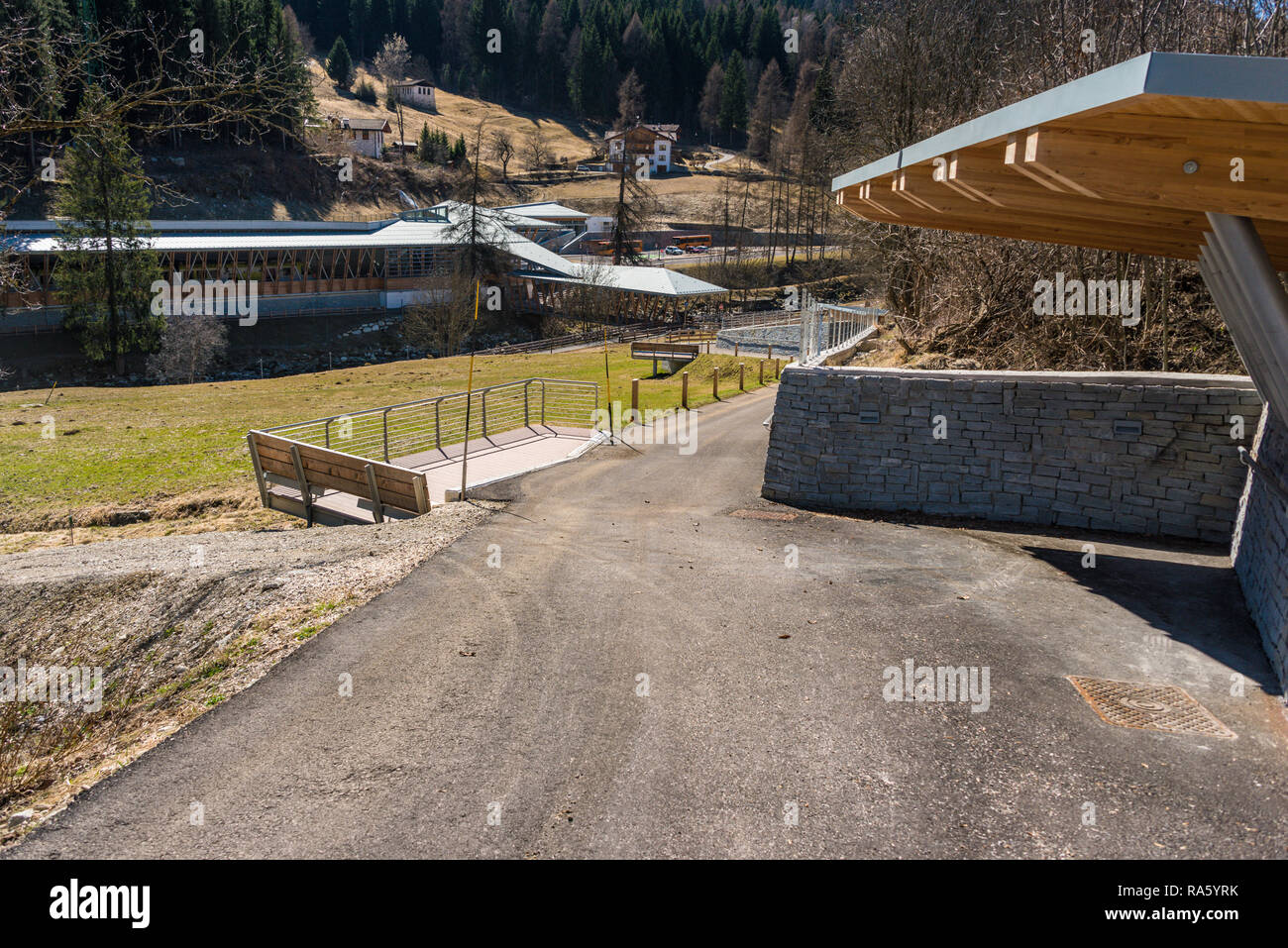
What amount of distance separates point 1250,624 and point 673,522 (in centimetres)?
666

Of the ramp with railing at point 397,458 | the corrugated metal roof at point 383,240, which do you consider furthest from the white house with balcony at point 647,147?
the ramp with railing at point 397,458

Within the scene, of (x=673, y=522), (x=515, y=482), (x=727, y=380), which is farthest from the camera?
(x=727, y=380)

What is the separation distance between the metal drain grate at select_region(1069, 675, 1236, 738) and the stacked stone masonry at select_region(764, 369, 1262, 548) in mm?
5122

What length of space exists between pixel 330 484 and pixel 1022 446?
35.1 ft

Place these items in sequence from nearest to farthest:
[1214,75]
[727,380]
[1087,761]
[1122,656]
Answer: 1. [1214,75]
2. [1087,761]
3. [1122,656]
4. [727,380]

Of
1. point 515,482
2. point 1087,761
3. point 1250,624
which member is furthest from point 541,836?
point 515,482

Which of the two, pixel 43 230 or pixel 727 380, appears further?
pixel 43 230

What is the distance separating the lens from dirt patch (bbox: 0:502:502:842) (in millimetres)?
6684

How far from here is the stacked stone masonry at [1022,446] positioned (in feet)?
36.2

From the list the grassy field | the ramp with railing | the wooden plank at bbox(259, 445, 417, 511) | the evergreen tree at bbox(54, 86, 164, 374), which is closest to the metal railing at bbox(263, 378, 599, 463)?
the ramp with railing

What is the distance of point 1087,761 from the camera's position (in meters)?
5.83

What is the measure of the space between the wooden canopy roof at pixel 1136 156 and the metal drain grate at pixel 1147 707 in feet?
12.2

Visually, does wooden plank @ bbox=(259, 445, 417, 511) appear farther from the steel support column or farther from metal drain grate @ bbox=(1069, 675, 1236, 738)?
the steel support column
